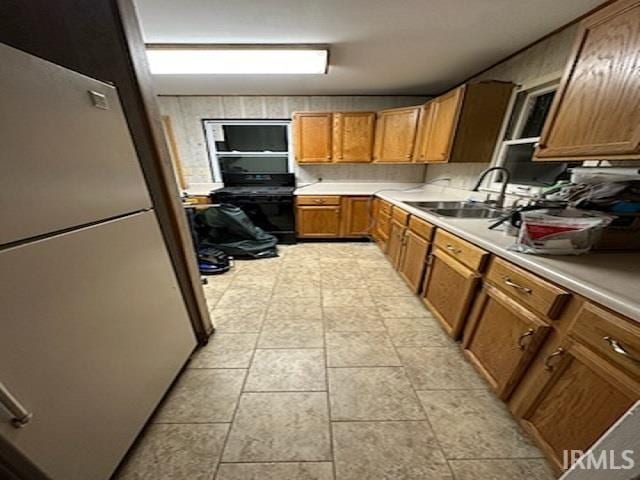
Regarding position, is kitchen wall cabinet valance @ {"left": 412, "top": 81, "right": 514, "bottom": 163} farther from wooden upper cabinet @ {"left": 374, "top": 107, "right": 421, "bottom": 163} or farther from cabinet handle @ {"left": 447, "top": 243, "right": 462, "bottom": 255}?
cabinet handle @ {"left": 447, "top": 243, "right": 462, "bottom": 255}

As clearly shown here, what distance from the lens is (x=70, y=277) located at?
2.56 feet

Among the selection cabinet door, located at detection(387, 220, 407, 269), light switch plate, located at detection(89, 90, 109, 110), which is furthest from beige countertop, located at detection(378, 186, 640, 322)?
light switch plate, located at detection(89, 90, 109, 110)

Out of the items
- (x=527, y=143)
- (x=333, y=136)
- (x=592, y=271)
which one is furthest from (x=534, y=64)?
(x=333, y=136)

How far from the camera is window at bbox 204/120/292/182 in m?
3.54

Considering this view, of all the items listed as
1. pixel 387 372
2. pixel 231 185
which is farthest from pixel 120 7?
pixel 231 185

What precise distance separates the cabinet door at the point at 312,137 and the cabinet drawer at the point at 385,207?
1.04m

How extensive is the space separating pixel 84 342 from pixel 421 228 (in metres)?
2.16

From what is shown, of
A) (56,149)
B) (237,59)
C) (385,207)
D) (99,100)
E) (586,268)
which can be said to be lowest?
(385,207)

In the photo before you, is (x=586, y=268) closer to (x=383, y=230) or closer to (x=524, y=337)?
(x=524, y=337)

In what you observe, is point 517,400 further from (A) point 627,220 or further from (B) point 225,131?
(B) point 225,131

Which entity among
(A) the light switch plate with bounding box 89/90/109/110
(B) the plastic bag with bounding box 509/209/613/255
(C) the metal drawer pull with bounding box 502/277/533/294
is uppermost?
(A) the light switch plate with bounding box 89/90/109/110

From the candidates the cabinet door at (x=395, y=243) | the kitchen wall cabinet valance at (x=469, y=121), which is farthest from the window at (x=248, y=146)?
the kitchen wall cabinet valance at (x=469, y=121)

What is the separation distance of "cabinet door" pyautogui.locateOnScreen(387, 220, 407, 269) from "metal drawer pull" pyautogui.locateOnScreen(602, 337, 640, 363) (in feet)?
5.37

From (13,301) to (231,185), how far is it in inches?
132
